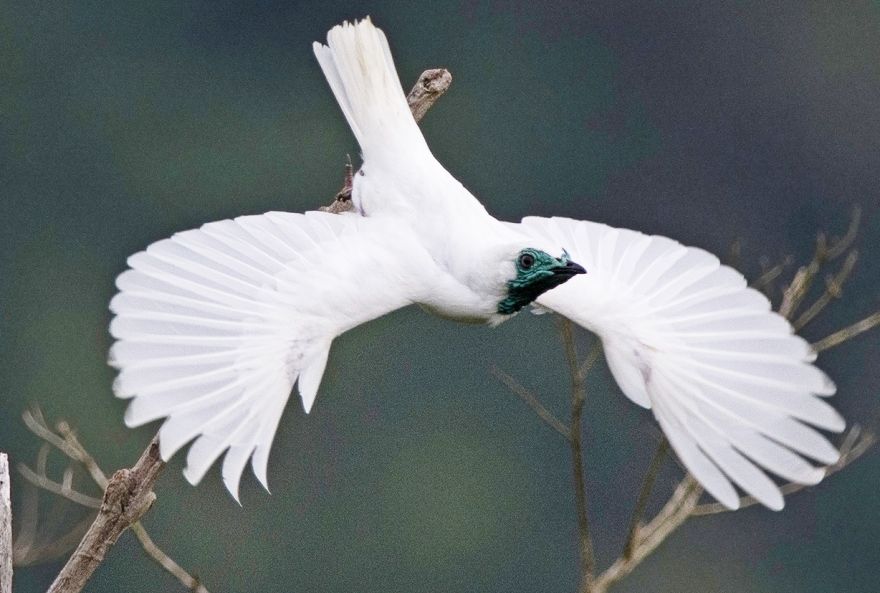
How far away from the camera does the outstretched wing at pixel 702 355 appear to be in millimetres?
2270

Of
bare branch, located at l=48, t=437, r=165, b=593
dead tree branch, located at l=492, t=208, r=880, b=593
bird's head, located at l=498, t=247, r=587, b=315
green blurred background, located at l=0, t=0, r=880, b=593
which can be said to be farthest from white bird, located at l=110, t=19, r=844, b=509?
green blurred background, located at l=0, t=0, r=880, b=593

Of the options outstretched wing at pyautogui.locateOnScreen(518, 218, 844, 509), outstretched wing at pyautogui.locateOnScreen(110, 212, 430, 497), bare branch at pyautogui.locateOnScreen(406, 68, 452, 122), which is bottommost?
outstretched wing at pyautogui.locateOnScreen(518, 218, 844, 509)

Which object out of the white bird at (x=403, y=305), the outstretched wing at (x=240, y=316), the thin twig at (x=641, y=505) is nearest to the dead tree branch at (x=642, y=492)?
the thin twig at (x=641, y=505)

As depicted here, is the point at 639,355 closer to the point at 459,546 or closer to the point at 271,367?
the point at 271,367

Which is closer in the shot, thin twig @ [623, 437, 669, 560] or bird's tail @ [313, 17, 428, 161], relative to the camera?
thin twig @ [623, 437, 669, 560]

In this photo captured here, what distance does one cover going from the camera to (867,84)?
447 inches

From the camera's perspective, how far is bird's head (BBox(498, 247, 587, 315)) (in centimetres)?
250

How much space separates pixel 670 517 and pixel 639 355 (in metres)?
0.31

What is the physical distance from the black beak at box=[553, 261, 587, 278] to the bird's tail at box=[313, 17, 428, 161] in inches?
14.0

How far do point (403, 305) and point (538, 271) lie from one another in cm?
20

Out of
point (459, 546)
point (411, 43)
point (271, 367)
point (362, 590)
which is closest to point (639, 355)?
point (271, 367)

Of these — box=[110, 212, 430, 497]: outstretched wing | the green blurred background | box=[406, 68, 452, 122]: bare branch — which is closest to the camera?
box=[110, 212, 430, 497]: outstretched wing

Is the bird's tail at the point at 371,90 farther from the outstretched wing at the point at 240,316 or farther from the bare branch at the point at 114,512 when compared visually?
the bare branch at the point at 114,512

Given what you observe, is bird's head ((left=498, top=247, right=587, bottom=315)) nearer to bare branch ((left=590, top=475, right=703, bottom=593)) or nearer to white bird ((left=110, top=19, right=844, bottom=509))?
white bird ((left=110, top=19, right=844, bottom=509))
